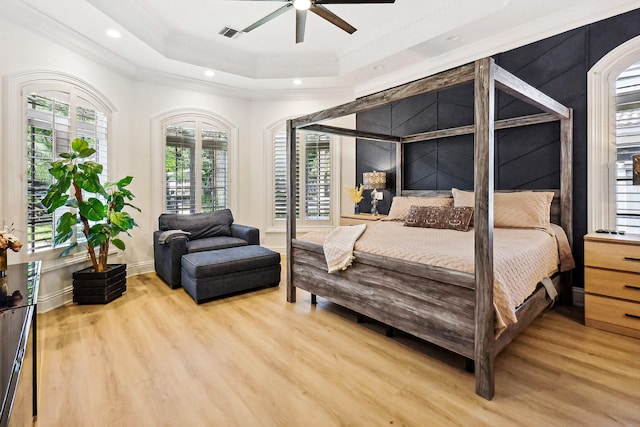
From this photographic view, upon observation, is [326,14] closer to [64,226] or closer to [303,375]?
[303,375]

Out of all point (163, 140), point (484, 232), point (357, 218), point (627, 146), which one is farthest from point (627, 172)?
point (163, 140)

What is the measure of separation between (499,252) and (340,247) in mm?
1195

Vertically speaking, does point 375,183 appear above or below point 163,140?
below

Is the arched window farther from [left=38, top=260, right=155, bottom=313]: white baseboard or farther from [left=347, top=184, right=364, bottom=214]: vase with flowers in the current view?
[left=38, top=260, right=155, bottom=313]: white baseboard

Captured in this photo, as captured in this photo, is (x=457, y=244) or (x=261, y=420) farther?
(x=457, y=244)

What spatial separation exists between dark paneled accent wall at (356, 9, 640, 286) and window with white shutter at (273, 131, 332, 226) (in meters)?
1.43

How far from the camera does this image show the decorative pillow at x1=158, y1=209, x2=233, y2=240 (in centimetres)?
438

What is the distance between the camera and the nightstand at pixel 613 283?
2.52m

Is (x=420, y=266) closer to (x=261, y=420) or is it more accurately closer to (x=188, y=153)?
(x=261, y=420)

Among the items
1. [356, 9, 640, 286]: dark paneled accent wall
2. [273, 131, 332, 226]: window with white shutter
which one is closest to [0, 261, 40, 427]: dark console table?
[273, 131, 332, 226]: window with white shutter

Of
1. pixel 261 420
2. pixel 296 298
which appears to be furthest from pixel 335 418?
pixel 296 298

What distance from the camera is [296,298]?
3.54 metres

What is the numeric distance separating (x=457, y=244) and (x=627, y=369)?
130 cm

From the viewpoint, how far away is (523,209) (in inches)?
126
